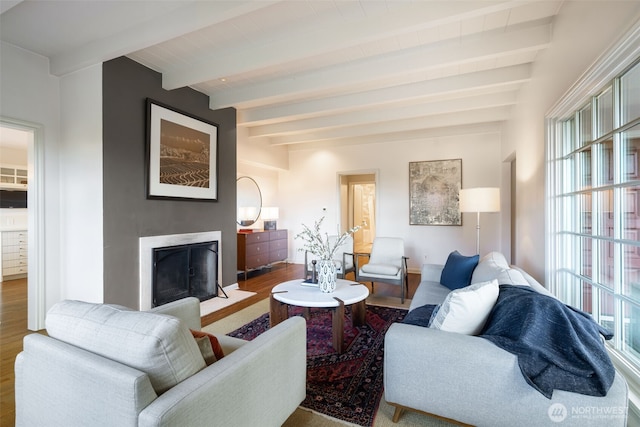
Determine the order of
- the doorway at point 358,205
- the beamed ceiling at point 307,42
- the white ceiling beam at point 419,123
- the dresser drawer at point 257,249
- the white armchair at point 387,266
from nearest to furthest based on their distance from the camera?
the beamed ceiling at point 307,42 < the white armchair at point 387,266 < the white ceiling beam at point 419,123 < the dresser drawer at point 257,249 < the doorway at point 358,205

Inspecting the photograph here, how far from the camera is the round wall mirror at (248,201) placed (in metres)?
6.02

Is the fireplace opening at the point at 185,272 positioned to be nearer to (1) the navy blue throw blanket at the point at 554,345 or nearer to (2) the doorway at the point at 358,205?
(2) the doorway at the point at 358,205

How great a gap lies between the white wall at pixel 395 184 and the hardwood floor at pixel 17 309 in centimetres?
88

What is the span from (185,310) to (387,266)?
2.76 meters

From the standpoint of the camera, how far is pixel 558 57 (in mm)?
2355

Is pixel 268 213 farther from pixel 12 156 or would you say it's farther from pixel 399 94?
pixel 12 156

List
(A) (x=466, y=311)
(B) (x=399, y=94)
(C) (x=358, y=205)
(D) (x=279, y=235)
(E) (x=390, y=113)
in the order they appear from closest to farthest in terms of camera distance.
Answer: (A) (x=466, y=311) < (B) (x=399, y=94) < (E) (x=390, y=113) < (D) (x=279, y=235) < (C) (x=358, y=205)

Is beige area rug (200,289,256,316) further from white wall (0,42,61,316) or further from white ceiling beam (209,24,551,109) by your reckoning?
white ceiling beam (209,24,551,109)

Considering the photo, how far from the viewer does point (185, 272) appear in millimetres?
3781

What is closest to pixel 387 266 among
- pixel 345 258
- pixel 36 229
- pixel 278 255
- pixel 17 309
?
pixel 345 258

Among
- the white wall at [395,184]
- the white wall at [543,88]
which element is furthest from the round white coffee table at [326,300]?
the white wall at [395,184]

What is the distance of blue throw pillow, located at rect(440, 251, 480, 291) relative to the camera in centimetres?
289

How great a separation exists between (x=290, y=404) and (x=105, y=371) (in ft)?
2.95

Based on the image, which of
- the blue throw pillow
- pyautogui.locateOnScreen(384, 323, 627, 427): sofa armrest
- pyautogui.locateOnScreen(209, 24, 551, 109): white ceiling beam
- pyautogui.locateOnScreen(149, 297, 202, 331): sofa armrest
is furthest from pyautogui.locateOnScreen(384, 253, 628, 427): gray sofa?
pyautogui.locateOnScreen(209, 24, 551, 109): white ceiling beam
